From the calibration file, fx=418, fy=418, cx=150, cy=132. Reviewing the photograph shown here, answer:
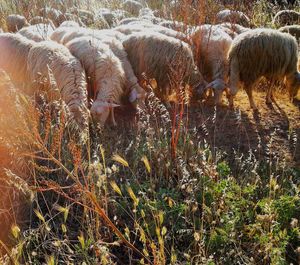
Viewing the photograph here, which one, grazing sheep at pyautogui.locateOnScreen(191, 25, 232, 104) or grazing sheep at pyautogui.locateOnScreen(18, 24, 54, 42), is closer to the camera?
grazing sheep at pyautogui.locateOnScreen(191, 25, 232, 104)

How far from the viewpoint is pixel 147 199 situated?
8.91 ft

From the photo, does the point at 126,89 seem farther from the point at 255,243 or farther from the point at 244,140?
the point at 255,243

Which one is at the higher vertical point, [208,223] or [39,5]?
[39,5]

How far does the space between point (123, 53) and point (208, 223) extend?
10.2 feet

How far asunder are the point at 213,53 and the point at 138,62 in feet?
3.67

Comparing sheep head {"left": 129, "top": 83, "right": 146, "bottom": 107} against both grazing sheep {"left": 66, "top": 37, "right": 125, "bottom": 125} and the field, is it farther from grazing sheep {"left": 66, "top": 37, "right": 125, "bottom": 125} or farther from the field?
the field

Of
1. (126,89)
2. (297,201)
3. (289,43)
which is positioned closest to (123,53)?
(126,89)

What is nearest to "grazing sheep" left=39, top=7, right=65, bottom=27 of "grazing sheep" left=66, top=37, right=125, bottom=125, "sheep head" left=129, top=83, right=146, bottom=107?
"grazing sheep" left=66, top=37, right=125, bottom=125

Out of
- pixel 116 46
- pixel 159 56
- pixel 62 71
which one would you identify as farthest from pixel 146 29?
pixel 62 71

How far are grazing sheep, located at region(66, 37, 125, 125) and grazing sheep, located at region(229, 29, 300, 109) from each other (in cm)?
141

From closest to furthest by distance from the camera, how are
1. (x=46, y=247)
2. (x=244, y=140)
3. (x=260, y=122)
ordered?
(x=46, y=247)
(x=244, y=140)
(x=260, y=122)

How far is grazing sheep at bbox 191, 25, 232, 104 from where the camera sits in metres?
5.64

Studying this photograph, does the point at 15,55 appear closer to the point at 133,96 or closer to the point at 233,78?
the point at 133,96

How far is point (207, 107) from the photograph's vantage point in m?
5.24
